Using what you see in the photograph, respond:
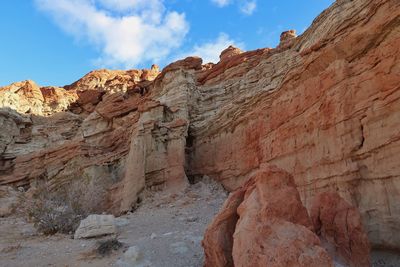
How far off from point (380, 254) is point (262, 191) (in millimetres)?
3451

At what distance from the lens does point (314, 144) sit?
1142 cm

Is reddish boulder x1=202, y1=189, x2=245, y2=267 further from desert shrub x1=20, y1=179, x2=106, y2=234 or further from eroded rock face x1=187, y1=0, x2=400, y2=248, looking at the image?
desert shrub x1=20, y1=179, x2=106, y2=234

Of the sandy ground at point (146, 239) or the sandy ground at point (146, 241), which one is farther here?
the sandy ground at point (146, 239)

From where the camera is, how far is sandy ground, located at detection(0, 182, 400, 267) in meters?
9.11

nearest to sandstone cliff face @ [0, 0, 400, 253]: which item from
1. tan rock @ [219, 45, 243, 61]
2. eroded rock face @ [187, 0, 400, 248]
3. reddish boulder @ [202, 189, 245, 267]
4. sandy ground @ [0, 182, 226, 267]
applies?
eroded rock face @ [187, 0, 400, 248]

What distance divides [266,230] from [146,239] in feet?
19.8

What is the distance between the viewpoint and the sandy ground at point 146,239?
9.36 metres

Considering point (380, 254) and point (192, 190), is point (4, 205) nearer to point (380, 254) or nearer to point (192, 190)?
point (192, 190)

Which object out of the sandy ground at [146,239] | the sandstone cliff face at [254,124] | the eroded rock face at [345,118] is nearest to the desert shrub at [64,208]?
the sandy ground at [146,239]

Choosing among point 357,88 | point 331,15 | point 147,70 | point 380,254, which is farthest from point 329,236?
point 147,70

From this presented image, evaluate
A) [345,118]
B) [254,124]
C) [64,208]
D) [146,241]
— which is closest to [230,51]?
[254,124]

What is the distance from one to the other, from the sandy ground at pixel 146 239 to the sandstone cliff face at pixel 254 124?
209cm

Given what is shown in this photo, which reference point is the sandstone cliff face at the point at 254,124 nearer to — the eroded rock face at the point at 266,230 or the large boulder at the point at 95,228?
the eroded rock face at the point at 266,230

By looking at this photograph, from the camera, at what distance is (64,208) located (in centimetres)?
1593
